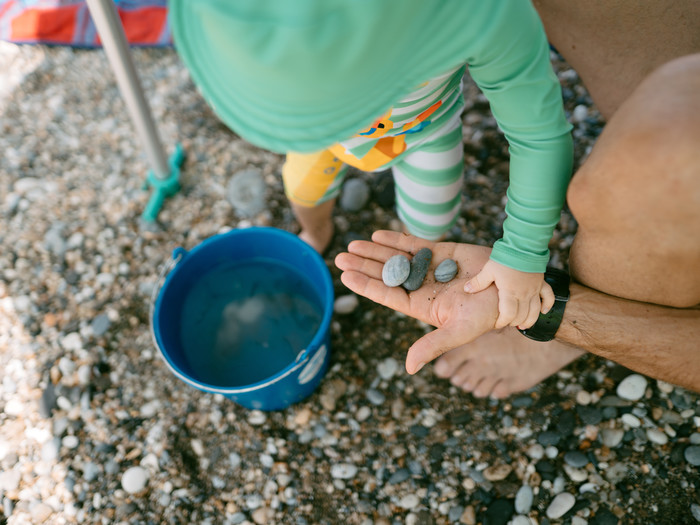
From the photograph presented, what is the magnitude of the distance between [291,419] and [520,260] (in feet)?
2.43

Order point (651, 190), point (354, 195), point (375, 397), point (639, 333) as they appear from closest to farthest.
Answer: point (651, 190), point (639, 333), point (375, 397), point (354, 195)

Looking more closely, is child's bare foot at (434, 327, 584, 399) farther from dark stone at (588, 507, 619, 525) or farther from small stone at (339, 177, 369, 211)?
small stone at (339, 177, 369, 211)

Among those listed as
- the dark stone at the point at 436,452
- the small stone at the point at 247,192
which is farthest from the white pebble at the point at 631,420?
the small stone at the point at 247,192

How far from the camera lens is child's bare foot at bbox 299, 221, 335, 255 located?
1.61 meters

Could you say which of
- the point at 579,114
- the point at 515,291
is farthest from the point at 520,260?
the point at 579,114

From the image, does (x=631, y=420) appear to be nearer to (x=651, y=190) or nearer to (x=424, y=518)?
(x=424, y=518)

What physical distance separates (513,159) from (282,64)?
526 mm

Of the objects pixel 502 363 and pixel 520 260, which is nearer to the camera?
pixel 520 260

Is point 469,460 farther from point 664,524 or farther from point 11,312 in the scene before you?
point 11,312

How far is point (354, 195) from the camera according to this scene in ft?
5.66

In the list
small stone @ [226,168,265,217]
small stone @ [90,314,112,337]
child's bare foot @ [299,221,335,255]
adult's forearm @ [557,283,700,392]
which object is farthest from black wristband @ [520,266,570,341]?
small stone @ [90,314,112,337]

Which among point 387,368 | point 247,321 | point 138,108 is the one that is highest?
point 138,108

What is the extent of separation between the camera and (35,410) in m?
1.44

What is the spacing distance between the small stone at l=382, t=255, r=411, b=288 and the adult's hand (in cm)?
2
